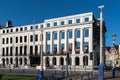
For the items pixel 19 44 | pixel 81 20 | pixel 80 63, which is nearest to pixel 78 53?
pixel 80 63

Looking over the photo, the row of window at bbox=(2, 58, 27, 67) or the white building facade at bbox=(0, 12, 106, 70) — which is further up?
the white building facade at bbox=(0, 12, 106, 70)

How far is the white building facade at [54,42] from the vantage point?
88250 millimetres

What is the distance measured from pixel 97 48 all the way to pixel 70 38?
8818 mm

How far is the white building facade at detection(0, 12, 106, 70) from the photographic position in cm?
8825

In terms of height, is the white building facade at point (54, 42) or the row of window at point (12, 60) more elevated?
the white building facade at point (54, 42)

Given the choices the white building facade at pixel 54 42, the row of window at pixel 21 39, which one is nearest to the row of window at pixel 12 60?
the white building facade at pixel 54 42

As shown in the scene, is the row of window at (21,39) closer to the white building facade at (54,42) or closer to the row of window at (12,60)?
the white building facade at (54,42)

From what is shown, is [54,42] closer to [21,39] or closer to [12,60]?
[21,39]

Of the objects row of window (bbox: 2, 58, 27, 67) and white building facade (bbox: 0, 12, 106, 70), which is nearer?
white building facade (bbox: 0, 12, 106, 70)

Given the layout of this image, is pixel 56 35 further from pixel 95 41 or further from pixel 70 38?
pixel 95 41

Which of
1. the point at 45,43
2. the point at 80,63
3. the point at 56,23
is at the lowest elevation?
the point at 80,63

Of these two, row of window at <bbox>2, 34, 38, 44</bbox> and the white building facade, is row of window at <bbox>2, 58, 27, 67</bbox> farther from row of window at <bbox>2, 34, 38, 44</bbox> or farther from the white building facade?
row of window at <bbox>2, 34, 38, 44</bbox>

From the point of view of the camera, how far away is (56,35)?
9750 centimetres

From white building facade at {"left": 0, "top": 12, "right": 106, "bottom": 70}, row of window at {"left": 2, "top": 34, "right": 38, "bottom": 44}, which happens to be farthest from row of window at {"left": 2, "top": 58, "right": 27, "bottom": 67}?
row of window at {"left": 2, "top": 34, "right": 38, "bottom": 44}
